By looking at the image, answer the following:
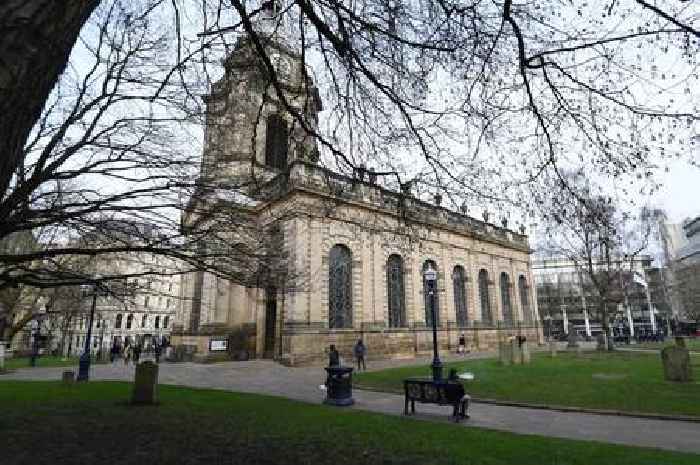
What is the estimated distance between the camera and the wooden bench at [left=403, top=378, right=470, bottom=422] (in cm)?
954

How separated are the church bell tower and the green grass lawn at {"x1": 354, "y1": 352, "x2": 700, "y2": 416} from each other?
31.2ft

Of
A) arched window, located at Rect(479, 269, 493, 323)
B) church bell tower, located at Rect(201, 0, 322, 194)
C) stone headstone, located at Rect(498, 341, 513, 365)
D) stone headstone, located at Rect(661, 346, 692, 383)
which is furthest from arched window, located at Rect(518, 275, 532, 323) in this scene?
church bell tower, located at Rect(201, 0, 322, 194)

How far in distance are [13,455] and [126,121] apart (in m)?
6.16

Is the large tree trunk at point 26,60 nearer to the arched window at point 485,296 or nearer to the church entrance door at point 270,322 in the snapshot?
the church entrance door at point 270,322

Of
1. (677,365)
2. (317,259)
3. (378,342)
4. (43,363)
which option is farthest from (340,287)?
(43,363)

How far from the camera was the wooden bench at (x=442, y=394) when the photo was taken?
954cm

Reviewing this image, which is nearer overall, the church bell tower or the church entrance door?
the church bell tower

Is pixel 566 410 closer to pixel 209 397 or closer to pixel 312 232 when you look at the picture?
pixel 209 397

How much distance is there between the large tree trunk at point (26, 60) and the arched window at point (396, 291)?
2727cm

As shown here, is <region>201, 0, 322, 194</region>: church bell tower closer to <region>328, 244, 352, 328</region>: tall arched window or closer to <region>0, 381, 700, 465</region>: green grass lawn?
<region>0, 381, 700, 465</region>: green grass lawn

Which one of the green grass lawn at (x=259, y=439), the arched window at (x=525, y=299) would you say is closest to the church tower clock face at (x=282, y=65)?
the green grass lawn at (x=259, y=439)

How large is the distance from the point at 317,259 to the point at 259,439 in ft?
56.1

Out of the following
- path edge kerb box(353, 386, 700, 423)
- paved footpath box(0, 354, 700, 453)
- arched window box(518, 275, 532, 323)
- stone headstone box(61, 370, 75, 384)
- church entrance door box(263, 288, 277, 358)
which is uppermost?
arched window box(518, 275, 532, 323)

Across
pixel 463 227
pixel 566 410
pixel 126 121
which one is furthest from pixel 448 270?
pixel 126 121
